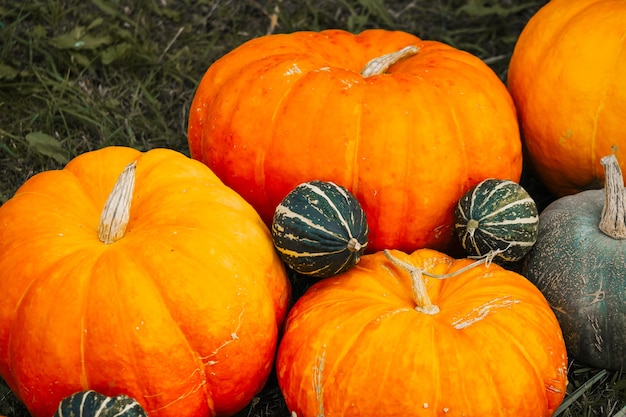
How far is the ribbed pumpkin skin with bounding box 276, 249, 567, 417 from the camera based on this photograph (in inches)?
100

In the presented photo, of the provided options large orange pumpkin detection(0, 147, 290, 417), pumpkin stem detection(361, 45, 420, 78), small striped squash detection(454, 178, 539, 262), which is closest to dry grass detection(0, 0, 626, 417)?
small striped squash detection(454, 178, 539, 262)

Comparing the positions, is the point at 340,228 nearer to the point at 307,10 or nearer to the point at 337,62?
the point at 337,62

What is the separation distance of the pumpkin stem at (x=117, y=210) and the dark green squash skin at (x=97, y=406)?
539mm

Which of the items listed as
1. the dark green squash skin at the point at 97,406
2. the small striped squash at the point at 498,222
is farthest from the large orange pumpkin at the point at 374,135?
the dark green squash skin at the point at 97,406

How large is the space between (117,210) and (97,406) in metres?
0.65

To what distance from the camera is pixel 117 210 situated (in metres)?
2.71

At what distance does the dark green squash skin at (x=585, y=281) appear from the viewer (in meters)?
3.01

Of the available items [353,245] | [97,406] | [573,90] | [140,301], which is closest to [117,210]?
[140,301]

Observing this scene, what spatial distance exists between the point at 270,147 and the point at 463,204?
0.79 m

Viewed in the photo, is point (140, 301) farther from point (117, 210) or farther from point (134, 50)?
point (134, 50)

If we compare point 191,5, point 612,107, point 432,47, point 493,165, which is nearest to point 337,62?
point 432,47

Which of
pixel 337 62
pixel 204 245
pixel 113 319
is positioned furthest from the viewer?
pixel 337 62

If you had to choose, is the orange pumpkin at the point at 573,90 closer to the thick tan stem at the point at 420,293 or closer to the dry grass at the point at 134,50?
the dry grass at the point at 134,50

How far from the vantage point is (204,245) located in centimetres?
273
